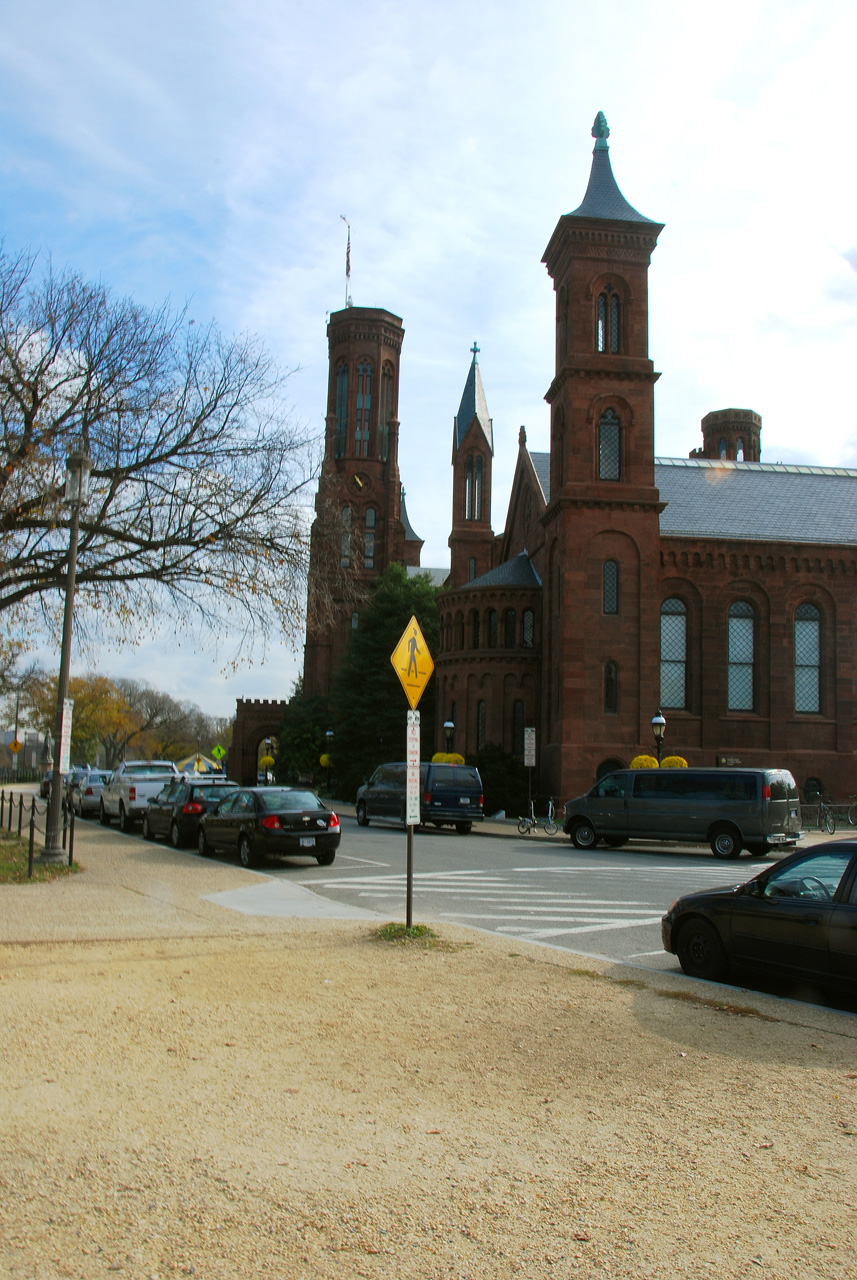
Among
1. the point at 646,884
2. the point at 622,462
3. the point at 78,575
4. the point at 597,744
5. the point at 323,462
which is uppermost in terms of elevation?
the point at 622,462

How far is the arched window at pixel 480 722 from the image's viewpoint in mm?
44531

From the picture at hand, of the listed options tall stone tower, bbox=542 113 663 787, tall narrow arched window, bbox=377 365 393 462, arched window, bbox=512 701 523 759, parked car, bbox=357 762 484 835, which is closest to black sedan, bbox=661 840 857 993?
parked car, bbox=357 762 484 835

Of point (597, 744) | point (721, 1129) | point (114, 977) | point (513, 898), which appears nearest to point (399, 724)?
point (597, 744)

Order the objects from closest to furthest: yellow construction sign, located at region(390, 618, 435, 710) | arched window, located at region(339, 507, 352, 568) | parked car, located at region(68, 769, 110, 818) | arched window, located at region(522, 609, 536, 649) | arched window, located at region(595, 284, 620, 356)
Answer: yellow construction sign, located at region(390, 618, 435, 710) → arched window, located at region(339, 507, 352, 568) → parked car, located at region(68, 769, 110, 818) → arched window, located at region(595, 284, 620, 356) → arched window, located at region(522, 609, 536, 649)

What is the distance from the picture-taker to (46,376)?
19.3 meters

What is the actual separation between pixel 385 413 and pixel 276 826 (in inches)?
2568

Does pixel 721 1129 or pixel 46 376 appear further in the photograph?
pixel 46 376

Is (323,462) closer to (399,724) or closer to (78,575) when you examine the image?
(78,575)

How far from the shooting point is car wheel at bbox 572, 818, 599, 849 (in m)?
26.2

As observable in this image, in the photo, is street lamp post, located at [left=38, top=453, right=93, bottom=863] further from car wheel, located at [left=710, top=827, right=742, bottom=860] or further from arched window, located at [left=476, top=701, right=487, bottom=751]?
arched window, located at [left=476, top=701, right=487, bottom=751]

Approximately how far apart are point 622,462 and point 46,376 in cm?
2607

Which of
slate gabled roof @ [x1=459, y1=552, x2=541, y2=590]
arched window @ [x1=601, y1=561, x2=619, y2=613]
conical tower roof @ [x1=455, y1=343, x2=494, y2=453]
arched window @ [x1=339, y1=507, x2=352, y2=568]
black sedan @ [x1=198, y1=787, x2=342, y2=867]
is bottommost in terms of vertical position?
black sedan @ [x1=198, y1=787, x2=342, y2=867]

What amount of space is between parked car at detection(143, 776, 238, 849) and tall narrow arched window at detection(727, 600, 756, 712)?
24.3m

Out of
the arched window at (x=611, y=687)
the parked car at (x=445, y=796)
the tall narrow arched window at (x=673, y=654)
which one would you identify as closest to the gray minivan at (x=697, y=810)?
the parked car at (x=445, y=796)
